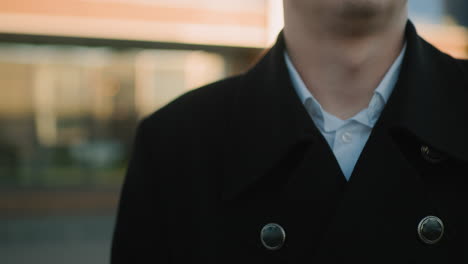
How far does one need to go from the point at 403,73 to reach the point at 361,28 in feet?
0.58

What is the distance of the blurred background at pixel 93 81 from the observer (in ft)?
28.9

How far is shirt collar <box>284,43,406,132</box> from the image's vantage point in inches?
43.9

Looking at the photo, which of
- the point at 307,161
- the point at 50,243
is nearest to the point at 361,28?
the point at 307,161

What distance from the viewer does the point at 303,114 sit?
1.13m

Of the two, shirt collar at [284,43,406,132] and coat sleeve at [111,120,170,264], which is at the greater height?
shirt collar at [284,43,406,132]

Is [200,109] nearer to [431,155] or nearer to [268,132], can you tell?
[268,132]

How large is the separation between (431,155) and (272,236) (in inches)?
16.0

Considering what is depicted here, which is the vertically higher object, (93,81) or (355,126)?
(355,126)

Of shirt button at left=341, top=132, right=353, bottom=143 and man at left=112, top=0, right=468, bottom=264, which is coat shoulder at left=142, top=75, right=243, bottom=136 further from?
shirt button at left=341, top=132, right=353, bottom=143

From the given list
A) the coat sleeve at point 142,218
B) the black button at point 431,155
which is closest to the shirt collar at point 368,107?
the black button at point 431,155

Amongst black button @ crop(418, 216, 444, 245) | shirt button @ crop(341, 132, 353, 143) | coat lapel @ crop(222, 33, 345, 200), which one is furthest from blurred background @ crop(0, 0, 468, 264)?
black button @ crop(418, 216, 444, 245)

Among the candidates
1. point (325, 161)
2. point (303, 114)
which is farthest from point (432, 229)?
point (303, 114)

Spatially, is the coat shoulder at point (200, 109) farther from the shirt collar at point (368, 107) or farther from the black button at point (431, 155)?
the black button at point (431, 155)

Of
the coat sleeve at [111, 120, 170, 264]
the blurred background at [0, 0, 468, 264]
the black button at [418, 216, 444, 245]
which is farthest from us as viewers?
the blurred background at [0, 0, 468, 264]
